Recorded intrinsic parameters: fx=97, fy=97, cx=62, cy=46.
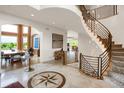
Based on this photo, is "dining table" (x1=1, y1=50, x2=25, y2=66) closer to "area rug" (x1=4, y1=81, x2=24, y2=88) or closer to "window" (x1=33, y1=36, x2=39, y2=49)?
"area rug" (x1=4, y1=81, x2=24, y2=88)

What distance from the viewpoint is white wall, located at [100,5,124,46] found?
4.91m

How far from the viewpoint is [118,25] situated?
5129 mm

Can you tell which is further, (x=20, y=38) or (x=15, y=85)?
(x=20, y=38)

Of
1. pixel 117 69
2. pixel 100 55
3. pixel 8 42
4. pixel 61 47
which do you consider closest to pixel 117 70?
pixel 117 69

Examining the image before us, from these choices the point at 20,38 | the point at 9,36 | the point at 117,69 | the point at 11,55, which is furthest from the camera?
the point at 20,38

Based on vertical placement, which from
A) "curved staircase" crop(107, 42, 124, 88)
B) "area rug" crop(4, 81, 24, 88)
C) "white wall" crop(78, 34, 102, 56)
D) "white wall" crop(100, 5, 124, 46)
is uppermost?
"white wall" crop(100, 5, 124, 46)

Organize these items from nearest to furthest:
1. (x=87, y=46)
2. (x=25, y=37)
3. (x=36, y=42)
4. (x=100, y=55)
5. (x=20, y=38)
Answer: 1. (x=100, y=55)
2. (x=87, y=46)
3. (x=20, y=38)
4. (x=25, y=37)
5. (x=36, y=42)

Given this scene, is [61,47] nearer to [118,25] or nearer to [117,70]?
[118,25]

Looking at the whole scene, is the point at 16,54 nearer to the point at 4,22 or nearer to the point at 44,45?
the point at 44,45

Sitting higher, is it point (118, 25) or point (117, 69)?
point (118, 25)

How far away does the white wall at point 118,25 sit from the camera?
16.1 ft

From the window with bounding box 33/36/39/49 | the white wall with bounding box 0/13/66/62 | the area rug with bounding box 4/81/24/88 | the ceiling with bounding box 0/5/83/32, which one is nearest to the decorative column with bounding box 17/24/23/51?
the window with bounding box 33/36/39/49

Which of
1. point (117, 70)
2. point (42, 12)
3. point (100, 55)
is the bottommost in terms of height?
point (117, 70)

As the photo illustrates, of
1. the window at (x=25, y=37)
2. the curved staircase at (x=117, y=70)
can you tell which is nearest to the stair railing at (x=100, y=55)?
the curved staircase at (x=117, y=70)
